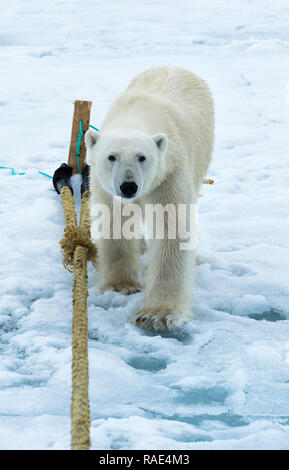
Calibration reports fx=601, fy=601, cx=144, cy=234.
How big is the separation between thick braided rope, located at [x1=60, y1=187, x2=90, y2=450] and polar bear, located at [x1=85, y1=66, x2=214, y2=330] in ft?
0.98

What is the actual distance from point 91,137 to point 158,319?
973 millimetres

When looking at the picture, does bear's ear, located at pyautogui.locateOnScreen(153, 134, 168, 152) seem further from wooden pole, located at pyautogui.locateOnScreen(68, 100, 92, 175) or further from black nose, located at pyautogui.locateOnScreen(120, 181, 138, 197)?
wooden pole, located at pyautogui.locateOnScreen(68, 100, 92, 175)

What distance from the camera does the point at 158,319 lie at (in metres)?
2.99

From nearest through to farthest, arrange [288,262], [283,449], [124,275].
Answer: [283,449] < [124,275] < [288,262]

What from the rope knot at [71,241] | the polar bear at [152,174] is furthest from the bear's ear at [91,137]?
the rope knot at [71,241]

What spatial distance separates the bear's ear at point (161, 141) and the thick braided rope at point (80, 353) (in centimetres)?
76

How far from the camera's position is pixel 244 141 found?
6691mm

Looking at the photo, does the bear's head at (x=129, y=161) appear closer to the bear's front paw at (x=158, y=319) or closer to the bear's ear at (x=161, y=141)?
the bear's ear at (x=161, y=141)

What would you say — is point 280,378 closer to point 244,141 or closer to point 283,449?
point 283,449

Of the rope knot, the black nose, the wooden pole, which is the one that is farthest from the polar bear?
the wooden pole

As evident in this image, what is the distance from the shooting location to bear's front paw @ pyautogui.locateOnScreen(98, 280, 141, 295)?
3.40m

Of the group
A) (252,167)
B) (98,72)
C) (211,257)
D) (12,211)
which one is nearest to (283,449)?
(211,257)

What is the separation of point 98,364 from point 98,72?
7556 mm

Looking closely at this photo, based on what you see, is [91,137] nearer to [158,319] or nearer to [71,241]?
[71,241]
